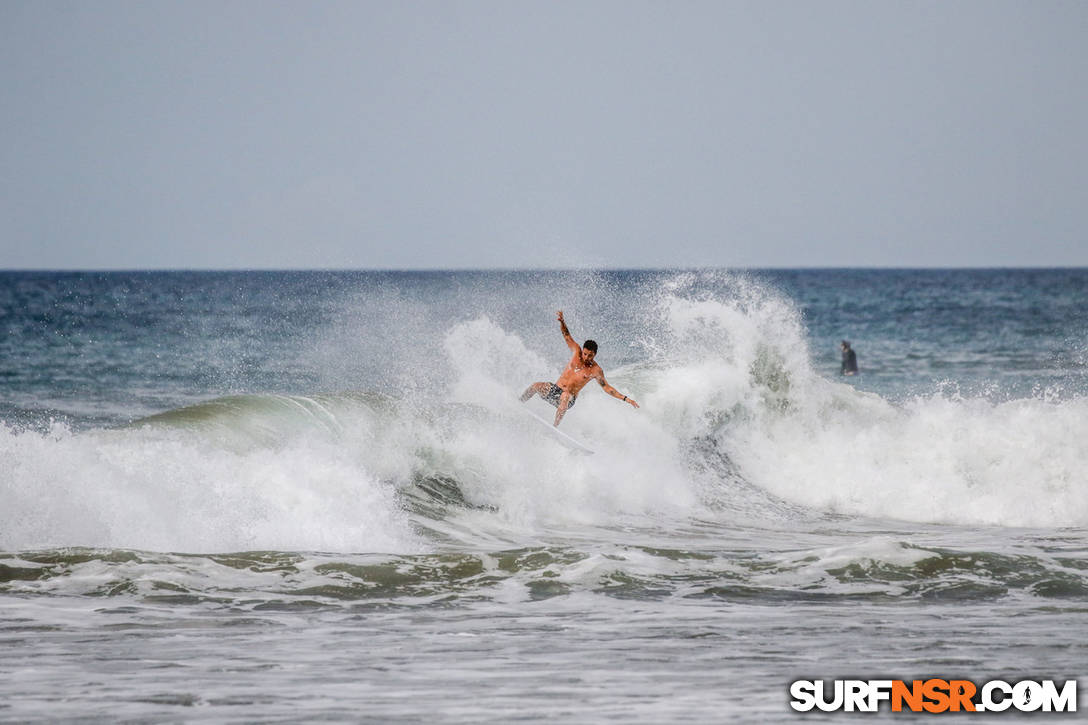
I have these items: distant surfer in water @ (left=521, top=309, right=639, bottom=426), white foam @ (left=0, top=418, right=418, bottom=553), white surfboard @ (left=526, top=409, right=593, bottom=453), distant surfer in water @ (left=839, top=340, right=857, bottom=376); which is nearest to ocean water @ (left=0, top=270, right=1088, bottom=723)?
white foam @ (left=0, top=418, right=418, bottom=553)

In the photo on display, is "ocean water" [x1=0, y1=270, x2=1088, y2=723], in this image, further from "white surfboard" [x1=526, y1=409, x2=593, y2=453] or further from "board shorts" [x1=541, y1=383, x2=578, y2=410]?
"board shorts" [x1=541, y1=383, x2=578, y2=410]

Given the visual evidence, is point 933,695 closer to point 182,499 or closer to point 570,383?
point 182,499

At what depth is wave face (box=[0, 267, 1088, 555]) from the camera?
39.7 feet

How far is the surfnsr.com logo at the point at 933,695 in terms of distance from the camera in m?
7.02

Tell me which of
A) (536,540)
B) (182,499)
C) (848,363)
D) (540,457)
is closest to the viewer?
(182,499)

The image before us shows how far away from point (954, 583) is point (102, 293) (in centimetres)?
8307

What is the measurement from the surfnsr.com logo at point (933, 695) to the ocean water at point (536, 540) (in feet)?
0.44

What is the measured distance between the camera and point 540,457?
16.0m

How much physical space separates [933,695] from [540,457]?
9085mm

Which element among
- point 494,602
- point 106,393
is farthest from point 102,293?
point 494,602

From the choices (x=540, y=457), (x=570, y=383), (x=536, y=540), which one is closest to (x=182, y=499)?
(x=536, y=540)

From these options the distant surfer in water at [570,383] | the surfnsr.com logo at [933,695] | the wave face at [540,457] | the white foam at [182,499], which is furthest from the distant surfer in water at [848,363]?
Answer: the surfnsr.com logo at [933,695]

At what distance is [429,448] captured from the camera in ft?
52.6

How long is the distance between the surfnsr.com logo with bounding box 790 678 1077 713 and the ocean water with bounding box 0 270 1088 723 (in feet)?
0.44
